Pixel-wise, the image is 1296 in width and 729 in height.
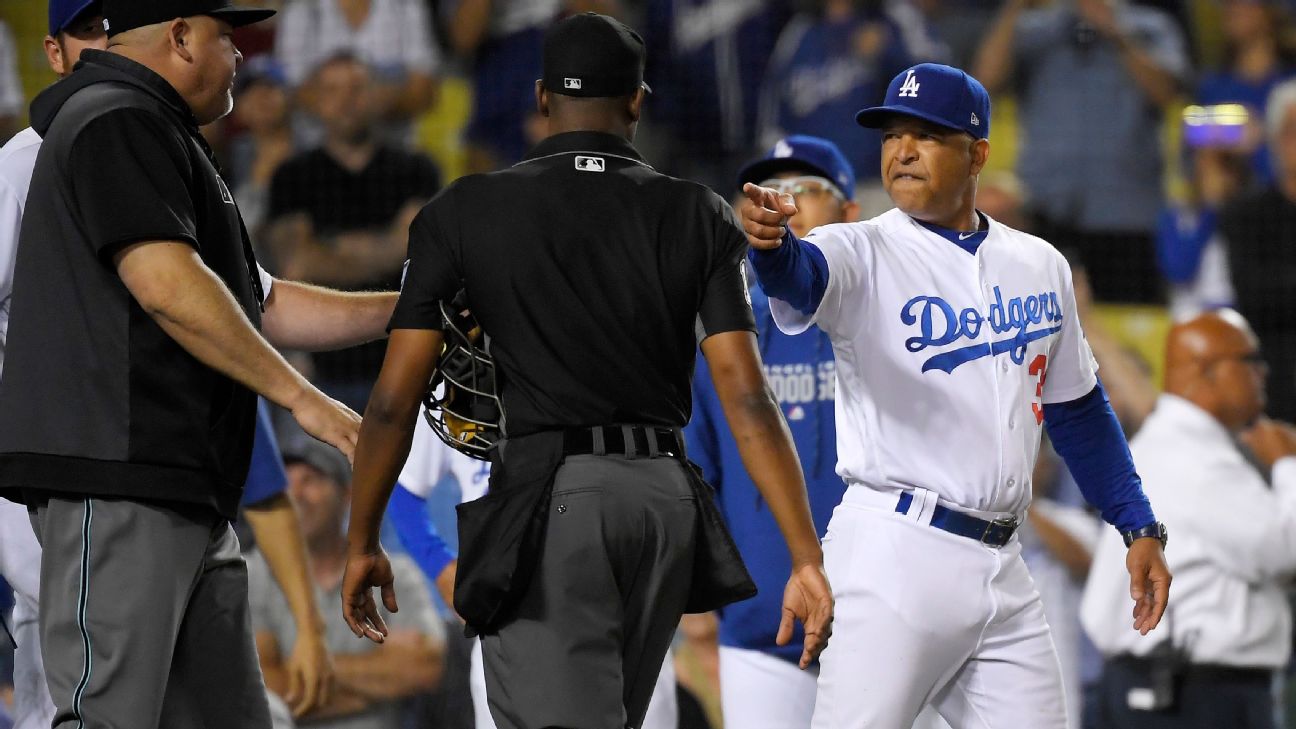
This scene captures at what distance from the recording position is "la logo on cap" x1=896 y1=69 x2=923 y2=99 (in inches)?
121

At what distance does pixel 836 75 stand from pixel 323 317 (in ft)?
15.9

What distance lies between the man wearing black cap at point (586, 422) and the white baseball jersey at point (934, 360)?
447mm

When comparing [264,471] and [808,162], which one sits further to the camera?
[808,162]

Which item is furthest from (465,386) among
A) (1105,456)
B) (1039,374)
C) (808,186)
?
(808,186)

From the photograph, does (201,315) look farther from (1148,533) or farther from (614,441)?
(1148,533)

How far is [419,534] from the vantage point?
4203 mm

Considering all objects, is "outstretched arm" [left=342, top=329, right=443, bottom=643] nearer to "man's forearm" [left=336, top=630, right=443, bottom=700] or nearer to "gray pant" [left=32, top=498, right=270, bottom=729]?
"gray pant" [left=32, top=498, right=270, bottom=729]

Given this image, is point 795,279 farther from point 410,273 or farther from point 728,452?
point 728,452

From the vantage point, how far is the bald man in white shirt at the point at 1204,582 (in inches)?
204

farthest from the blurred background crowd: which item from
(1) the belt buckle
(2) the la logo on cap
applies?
(1) the belt buckle

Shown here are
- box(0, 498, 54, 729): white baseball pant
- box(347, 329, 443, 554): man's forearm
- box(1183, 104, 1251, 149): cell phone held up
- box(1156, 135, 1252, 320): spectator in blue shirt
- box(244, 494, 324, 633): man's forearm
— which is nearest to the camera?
box(347, 329, 443, 554): man's forearm

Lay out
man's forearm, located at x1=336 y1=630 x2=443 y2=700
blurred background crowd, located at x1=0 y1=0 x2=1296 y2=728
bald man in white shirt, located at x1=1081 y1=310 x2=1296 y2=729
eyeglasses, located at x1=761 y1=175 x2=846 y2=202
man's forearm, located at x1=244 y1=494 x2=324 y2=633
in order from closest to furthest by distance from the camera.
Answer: man's forearm, located at x1=244 y1=494 x2=324 y2=633, eyeglasses, located at x1=761 y1=175 x2=846 y2=202, bald man in white shirt, located at x1=1081 y1=310 x2=1296 y2=729, man's forearm, located at x1=336 y1=630 x2=443 y2=700, blurred background crowd, located at x1=0 y1=0 x2=1296 y2=728

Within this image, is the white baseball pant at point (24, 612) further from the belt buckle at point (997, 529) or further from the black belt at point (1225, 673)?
the black belt at point (1225, 673)

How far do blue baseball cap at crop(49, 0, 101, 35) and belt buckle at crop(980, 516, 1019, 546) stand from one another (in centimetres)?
189
